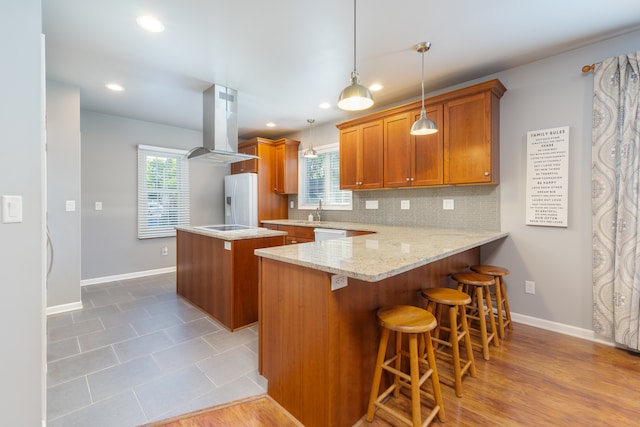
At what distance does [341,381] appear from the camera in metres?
1.42

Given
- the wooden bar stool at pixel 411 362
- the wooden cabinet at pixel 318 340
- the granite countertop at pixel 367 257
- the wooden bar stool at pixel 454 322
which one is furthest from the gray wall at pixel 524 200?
the wooden bar stool at pixel 411 362

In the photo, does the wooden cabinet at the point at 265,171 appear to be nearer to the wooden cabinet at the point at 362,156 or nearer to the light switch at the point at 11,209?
the wooden cabinet at the point at 362,156

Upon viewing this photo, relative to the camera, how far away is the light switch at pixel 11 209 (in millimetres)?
1208

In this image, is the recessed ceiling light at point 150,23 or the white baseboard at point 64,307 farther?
the white baseboard at point 64,307

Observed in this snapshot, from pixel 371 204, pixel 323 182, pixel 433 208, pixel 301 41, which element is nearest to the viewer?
pixel 301 41

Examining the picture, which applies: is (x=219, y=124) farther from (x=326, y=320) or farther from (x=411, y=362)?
(x=411, y=362)

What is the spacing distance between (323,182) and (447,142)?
7.51ft

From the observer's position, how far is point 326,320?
1365 millimetres

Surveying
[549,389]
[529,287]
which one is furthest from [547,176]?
[549,389]

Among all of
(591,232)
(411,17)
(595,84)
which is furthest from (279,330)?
(595,84)

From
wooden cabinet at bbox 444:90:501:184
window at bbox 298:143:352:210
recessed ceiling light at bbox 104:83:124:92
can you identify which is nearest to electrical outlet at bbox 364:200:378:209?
window at bbox 298:143:352:210

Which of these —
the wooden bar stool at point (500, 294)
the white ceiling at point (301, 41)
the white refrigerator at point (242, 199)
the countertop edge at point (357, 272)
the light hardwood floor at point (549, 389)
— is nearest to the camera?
the countertop edge at point (357, 272)

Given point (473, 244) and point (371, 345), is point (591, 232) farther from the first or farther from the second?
point (371, 345)

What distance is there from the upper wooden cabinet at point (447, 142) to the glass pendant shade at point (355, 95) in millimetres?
1515
